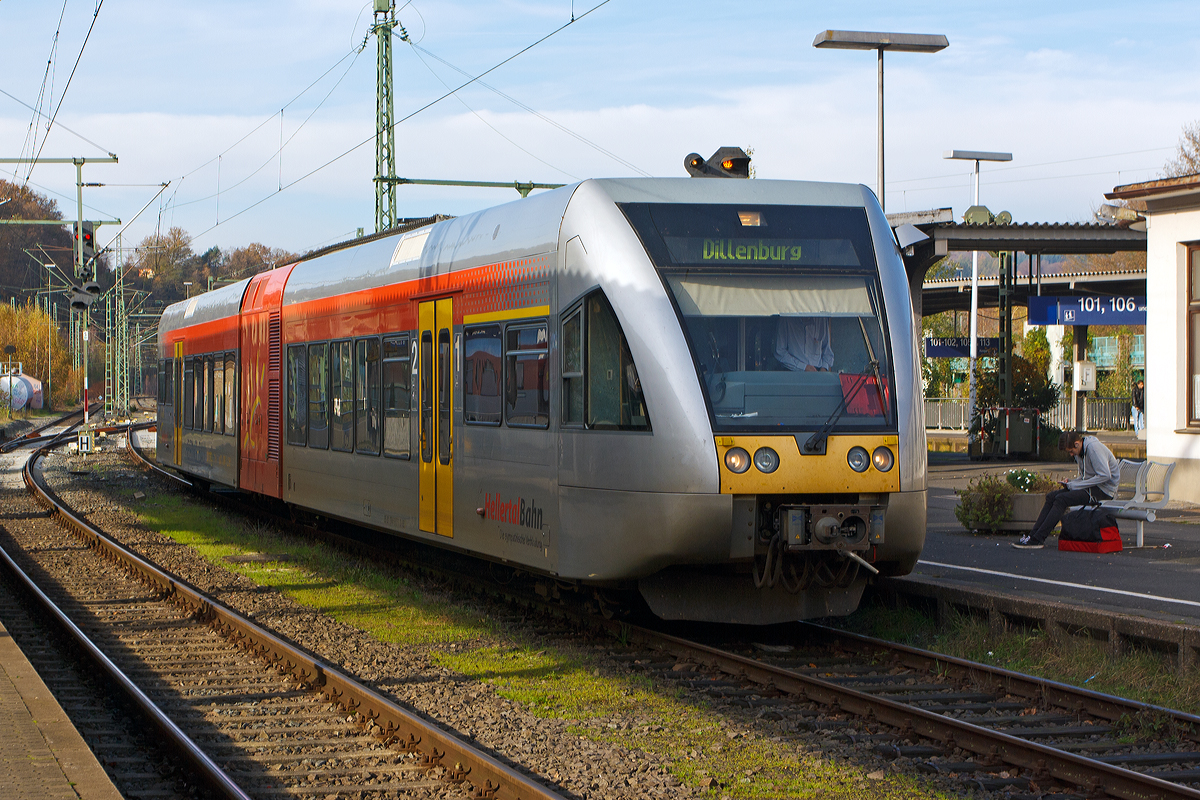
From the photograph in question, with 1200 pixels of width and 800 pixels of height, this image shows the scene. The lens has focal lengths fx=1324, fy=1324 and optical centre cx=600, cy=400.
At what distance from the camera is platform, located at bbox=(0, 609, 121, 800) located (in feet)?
17.9

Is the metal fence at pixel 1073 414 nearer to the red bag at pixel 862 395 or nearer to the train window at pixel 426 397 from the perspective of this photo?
the train window at pixel 426 397

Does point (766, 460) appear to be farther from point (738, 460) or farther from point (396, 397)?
point (396, 397)

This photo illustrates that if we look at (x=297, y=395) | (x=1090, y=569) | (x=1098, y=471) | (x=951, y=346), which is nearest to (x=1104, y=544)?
(x=1098, y=471)

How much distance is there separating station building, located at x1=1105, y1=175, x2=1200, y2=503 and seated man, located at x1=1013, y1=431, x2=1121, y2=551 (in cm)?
507

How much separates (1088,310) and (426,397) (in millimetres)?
14410

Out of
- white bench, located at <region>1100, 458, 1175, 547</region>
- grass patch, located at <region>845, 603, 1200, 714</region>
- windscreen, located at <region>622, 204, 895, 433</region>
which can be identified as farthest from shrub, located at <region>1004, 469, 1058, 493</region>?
windscreen, located at <region>622, 204, 895, 433</region>

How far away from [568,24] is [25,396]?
55916 mm

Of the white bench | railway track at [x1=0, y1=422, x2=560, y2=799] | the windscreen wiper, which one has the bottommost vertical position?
railway track at [x1=0, y1=422, x2=560, y2=799]

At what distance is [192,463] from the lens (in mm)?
21422

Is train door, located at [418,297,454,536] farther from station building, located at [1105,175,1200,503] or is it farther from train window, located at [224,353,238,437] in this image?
station building, located at [1105,175,1200,503]

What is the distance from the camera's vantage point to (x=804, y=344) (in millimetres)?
8602

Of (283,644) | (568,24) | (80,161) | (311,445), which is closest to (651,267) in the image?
(283,644)

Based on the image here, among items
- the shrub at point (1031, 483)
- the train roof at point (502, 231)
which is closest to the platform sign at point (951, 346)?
the shrub at point (1031, 483)

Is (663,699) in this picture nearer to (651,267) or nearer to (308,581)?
(651,267)
